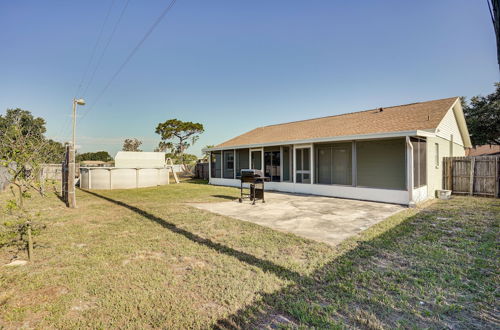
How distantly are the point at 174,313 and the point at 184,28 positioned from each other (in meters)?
10.0

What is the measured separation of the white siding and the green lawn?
261 inches

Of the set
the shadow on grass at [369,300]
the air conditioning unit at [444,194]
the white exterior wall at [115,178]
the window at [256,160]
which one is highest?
the window at [256,160]

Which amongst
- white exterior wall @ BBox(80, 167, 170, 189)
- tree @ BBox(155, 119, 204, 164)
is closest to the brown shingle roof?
white exterior wall @ BBox(80, 167, 170, 189)

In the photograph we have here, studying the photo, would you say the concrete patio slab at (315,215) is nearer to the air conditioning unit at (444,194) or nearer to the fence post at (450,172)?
the air conditioning unit at (444,194)

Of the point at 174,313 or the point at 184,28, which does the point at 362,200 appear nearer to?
the point at 174,313

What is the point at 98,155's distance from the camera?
6322 centimetres

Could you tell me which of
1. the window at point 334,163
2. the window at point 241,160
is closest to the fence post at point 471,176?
the window at point 334,163

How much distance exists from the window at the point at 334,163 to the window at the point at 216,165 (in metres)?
7.05

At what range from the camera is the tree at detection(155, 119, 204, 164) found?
39344mm

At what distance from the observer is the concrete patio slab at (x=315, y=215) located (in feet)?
16.6

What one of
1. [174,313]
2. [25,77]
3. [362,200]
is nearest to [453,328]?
[174,313]

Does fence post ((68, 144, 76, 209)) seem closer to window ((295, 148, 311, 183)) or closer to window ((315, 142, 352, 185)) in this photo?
window ((295, 148, 311, 183))

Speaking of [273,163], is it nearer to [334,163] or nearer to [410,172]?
[334,163]

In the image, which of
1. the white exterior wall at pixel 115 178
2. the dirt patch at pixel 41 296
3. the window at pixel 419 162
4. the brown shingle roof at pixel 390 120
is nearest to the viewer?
the dirt patch at pixel 41 296
